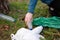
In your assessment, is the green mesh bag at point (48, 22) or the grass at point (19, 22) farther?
the green mesh bag at point (48, 22)

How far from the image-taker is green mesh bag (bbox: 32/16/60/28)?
11.1ft

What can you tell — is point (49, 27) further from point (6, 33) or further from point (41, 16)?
point (6, 33)

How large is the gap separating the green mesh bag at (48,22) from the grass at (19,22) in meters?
0.06

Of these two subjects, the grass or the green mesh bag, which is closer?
the grass

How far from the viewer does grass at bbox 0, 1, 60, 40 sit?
3283 mm

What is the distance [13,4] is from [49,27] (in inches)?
40.4

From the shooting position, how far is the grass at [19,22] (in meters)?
3.28

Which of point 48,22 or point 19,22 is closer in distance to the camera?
point 48,22

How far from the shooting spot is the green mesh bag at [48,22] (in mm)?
3395

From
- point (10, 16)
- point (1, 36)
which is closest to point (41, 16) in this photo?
point (10, 16)

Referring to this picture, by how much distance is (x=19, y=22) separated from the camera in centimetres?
360

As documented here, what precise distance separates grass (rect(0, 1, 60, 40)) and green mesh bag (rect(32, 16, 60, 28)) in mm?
64

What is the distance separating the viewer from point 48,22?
3.43 meters

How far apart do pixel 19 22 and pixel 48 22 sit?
47 centimetres
